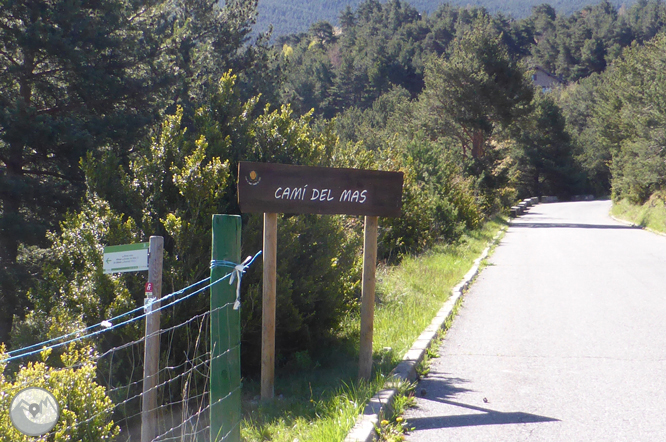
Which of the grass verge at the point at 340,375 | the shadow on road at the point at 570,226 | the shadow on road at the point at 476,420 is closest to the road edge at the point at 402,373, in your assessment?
the grass verge at the point at 340,375

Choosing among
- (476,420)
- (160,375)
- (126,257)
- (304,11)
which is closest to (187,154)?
(160,375)

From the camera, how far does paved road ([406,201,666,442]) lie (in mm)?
4801

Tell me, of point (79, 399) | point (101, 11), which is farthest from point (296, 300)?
point (101, 11)

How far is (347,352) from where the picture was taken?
687cm

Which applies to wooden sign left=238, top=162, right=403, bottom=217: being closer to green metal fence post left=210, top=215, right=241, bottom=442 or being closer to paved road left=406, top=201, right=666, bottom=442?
green metal fence post left=210, top=215, right=241, bottom=442

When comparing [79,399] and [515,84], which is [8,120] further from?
[515,84]

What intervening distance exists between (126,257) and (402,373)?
2995 mm

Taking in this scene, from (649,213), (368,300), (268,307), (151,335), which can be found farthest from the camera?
(649,213)

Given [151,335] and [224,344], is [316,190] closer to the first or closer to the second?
[224,344]

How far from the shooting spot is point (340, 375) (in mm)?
6055

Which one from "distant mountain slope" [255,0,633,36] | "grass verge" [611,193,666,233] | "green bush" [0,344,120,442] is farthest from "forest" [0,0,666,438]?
"distant mountain slope" [255,0,633,36]

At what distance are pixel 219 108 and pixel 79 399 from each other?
15.1 feet

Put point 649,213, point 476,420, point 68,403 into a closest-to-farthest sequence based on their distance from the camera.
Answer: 1. point 68,403
2. point 476,420
3. point 649,213

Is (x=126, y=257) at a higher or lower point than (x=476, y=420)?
higher
